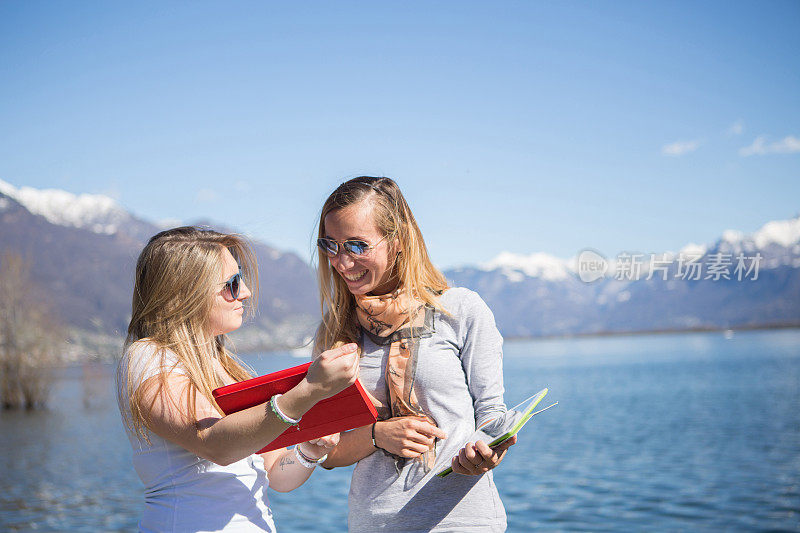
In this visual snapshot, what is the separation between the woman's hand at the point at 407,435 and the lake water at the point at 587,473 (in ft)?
40.7

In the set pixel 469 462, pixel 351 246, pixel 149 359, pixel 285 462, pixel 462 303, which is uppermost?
pixel 351 246

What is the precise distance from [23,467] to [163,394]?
2409cm

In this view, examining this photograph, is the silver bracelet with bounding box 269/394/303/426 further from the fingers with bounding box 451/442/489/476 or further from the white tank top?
the fingers with bounding box 451/442/489/476

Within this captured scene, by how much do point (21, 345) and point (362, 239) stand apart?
39707 millimetres

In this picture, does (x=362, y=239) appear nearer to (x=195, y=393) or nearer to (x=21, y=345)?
(x=195, y=393)

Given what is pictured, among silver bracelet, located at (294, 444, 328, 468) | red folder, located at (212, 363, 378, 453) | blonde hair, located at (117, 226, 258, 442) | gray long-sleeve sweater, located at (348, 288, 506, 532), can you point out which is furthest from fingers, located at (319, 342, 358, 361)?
silver bracelet, located at (294, 444, 328, 468)

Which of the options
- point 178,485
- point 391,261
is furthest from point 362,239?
point 178,485

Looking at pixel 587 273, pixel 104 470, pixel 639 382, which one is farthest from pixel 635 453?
pixel 639 382

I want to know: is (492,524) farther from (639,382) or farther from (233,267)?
(639,382)

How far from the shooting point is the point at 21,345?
36562 millimetres

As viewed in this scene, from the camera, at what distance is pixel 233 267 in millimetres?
2422

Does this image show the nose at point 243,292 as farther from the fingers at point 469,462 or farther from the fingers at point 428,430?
the fingers at point 469,462

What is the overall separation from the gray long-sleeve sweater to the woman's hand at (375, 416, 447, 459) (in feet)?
0.25

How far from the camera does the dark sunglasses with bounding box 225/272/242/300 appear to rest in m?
2.39
